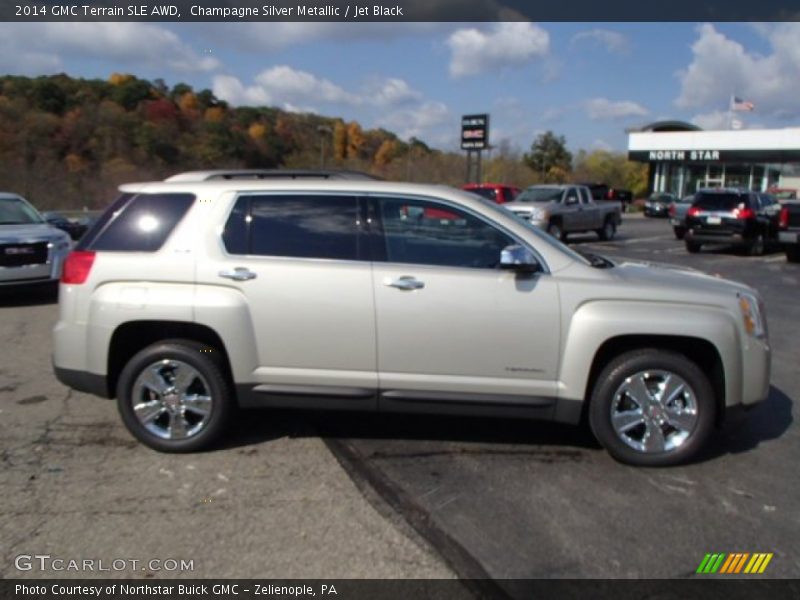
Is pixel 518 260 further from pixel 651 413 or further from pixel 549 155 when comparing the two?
pixel 549 155

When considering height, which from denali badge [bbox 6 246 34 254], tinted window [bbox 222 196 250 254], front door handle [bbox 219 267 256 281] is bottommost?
denali badge [bbox 6 246 34 254]

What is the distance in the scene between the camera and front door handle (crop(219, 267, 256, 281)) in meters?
4.54

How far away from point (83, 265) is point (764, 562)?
4.31m

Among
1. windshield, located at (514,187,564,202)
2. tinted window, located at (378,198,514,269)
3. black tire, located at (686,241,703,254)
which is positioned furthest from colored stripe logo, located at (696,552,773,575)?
windshield, located at (514,187,564,202)

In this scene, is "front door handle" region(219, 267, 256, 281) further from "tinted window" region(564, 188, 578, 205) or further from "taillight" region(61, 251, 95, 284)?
"tinted window" region(564, 188, 578, 205)

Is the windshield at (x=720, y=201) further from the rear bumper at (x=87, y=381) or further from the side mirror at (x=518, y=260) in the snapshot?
the rear bumper at (x=87, y=381)

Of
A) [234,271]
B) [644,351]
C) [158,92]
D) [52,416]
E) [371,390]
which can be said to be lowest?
[52,416]

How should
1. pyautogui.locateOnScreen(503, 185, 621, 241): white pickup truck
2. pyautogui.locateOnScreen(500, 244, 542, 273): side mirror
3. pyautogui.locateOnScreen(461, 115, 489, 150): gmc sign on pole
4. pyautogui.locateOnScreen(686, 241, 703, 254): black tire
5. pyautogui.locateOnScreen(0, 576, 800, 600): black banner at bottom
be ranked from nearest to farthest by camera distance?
1. pyautogui.locateOnScreen(0, 576, 800, 600): black banner at bottom
2. pyautogui.locateOnScreen(500, 244, 542, 273): side mirror
3. pyautogui.locateOnScreen(686, 241, 703, 254): black tire
4. pyautogui.locateOnScreen(503, 185, 621, 241): white pickup truck
5. pyautogui.locateOnScreen(461, 115, 489, 150): gmc sign on pole

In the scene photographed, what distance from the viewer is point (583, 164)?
260 feet

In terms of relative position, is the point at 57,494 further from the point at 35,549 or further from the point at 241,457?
the point at 241,457

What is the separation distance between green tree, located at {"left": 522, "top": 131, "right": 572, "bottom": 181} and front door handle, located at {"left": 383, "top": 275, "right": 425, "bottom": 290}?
7225cm


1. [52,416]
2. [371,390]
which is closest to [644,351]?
[371,390]

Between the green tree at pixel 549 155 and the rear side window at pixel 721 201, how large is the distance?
5604cm

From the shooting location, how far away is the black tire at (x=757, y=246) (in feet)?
62.3
